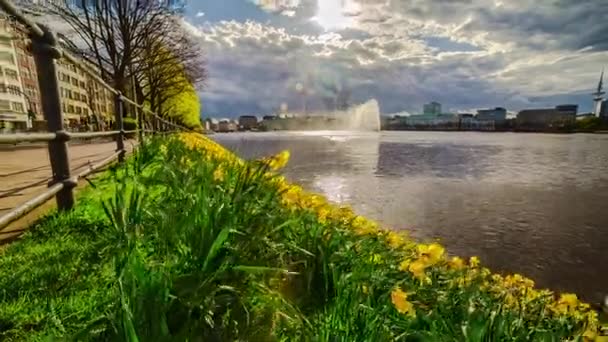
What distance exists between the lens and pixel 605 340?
2.44 m

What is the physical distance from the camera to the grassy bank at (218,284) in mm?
1442

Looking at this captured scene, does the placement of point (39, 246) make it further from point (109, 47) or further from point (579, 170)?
point (579, 170)

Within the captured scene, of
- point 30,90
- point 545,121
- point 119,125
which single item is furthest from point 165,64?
point 545,121

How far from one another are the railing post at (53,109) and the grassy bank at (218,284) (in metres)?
0.20

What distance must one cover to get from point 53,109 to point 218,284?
2130mm

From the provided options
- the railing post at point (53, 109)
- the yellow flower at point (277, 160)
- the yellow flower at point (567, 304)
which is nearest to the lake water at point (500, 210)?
the yellow flower at point (277, 160)

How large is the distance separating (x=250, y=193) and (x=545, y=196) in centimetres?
1808

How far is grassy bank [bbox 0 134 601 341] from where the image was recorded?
144 centimetres

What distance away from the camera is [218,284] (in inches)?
68.4

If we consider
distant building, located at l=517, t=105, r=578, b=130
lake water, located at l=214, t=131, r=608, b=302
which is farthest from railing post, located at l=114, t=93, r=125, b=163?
distant building, located at l=517, t=105, r=578, b=130

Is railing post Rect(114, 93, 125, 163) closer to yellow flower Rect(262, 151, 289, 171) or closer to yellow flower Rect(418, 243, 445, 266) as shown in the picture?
yellow flower Rect(262, 151, 289, 171)

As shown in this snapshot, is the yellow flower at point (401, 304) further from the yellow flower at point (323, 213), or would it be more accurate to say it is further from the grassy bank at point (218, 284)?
the yellow flower at point (323, 213)

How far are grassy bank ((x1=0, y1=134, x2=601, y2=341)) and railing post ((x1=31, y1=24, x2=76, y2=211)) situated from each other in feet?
0.65

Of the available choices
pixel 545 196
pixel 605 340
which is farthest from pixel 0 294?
pixel 545 196
